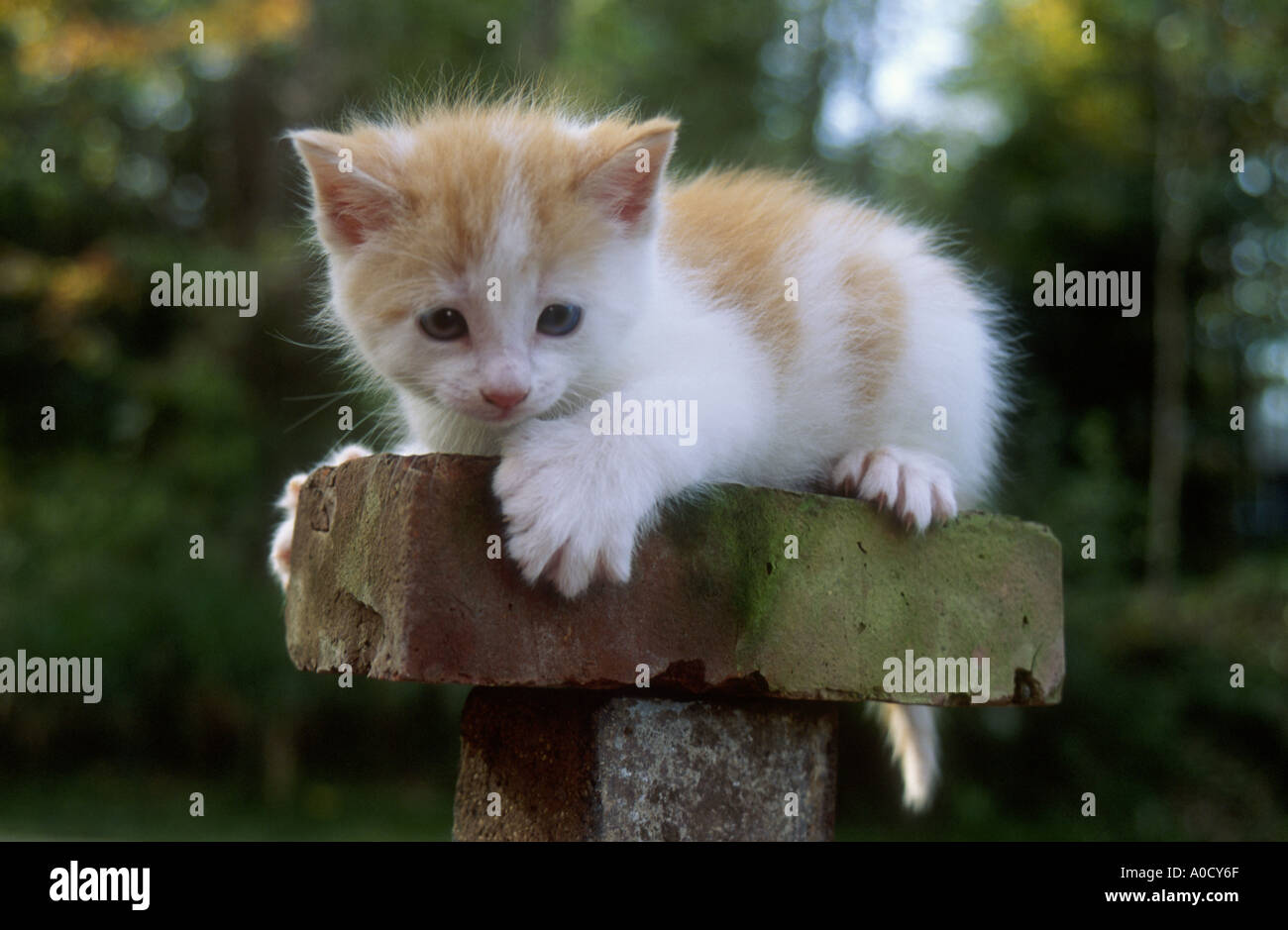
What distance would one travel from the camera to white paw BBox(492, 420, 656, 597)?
6.65 ft

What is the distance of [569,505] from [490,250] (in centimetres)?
54

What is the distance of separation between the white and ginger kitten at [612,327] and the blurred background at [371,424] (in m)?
4.30

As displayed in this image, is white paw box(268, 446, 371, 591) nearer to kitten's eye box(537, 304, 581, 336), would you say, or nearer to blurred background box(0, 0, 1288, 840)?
kitten's eye box(537, 304, 581, 336)

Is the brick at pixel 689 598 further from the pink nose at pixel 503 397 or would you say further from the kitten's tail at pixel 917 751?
the kitten's tail at pixel 917 751

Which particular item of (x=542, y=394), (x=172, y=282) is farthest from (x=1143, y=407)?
(x=542, y=394)

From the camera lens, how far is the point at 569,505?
202cm

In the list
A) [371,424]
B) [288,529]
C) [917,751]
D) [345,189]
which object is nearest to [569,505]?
[345,189]

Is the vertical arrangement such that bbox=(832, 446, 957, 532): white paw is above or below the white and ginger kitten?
below

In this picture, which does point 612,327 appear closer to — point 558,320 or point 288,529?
point 558,320

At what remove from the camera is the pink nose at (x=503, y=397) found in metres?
2.15

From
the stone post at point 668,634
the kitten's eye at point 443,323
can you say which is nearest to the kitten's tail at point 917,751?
the stone post at point 668,634

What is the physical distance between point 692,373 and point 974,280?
154 centimetres

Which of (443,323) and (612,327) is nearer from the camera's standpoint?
(443,323)

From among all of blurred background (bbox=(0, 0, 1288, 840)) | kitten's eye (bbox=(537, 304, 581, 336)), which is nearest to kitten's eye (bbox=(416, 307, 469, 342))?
kitten's eye (bbox=(537, 304, 581, 336))
